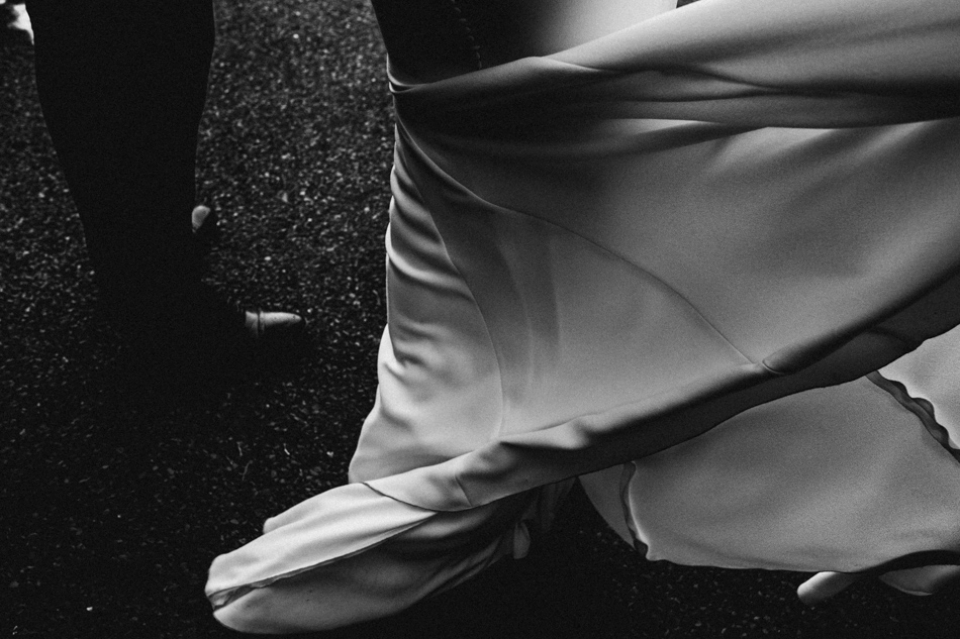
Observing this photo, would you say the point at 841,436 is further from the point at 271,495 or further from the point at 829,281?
the point at 271,495

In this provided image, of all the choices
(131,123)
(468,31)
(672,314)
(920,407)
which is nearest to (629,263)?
(672,314)

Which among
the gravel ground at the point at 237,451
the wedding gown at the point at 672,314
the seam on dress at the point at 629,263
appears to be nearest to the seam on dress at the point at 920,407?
the wedding gown at the point at 672,314

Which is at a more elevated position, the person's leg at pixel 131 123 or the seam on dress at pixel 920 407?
the person's leg at pixel 131 123

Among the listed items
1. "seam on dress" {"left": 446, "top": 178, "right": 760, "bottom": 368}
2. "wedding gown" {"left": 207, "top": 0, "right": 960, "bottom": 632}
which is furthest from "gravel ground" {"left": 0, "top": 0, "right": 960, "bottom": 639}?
"seam on dress" {"left": 446, "top": 178, "right": 760, "bottom": 368}

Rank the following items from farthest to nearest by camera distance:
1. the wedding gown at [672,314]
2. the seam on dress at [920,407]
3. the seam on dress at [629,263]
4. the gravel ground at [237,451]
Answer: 1. the gravel ground at [237,451]
2. the seam on dress at [920,407]
3. the seam on dress at [629,263]
4. the wedding gown at [672,314]

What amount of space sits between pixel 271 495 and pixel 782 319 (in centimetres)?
86

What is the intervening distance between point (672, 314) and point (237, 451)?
0.82 meters

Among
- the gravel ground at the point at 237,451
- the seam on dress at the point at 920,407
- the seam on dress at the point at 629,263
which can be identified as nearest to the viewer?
the seam on dress at the point at 629,263

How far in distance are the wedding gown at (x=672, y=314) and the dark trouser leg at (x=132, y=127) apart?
A: 1.28 feet

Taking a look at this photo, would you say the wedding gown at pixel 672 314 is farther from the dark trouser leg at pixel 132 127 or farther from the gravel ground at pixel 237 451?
the dark trouser leg at pixel 132 127

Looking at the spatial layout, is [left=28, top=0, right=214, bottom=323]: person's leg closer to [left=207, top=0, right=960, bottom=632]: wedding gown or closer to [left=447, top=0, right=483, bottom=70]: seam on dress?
[left=207, top=0, right=960, bottom=632]: wedding gown

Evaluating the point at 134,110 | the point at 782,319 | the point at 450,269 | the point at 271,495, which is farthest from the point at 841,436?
the point at 134,110

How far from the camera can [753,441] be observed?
42.4 inches

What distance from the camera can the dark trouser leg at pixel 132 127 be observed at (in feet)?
3.67
